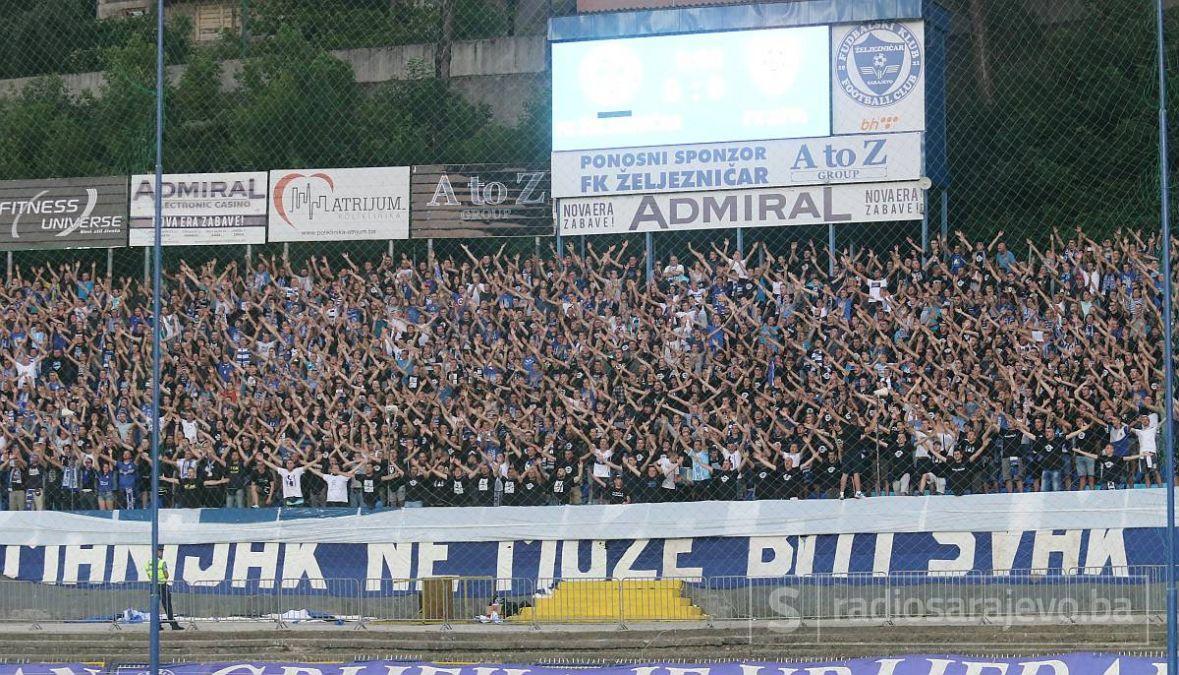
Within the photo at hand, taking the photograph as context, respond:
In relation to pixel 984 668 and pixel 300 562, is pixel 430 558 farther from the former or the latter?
pixel 984 668

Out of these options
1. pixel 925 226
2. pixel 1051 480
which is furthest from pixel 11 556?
pixel 925 226

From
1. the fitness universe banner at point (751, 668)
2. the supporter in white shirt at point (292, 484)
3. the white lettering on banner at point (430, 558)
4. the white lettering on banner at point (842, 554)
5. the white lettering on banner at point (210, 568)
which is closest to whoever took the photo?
the fitness universe banner at point (751, 668)

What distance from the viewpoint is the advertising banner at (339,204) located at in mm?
33125

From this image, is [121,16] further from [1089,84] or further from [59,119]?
[1089,84]

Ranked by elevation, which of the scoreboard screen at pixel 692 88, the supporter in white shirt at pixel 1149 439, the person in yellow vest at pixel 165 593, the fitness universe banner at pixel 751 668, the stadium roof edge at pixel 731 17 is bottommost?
the fitness universe banner at pixel 751 668

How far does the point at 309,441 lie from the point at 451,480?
2973 millimetres

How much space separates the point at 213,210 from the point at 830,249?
12.3m

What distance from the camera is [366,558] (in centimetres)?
2462

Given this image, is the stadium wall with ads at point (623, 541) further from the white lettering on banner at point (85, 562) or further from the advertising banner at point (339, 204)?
the advertising banner at point (339, 204)

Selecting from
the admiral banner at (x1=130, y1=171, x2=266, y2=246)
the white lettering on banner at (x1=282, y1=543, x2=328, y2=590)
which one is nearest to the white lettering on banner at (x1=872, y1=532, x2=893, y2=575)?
the white lettering on banner at (x1=282, y1=543, x2=328, y2=590)

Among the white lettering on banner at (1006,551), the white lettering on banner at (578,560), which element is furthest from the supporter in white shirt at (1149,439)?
the white lettering on banner at (578,560)

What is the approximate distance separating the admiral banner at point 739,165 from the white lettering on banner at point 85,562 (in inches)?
440

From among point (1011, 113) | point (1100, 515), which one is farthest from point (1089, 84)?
point (1100, 515)

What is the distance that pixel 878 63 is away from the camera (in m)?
30.8
